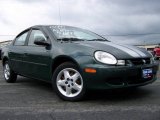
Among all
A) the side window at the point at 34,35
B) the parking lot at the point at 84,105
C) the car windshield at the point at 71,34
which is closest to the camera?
the parking lot at the point at 84,105

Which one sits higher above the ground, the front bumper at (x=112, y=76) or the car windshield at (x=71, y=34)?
the car windshield at (x=71, y=34)

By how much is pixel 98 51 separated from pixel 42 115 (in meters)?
1.37

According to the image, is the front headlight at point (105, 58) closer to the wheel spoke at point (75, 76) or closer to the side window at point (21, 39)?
the wheel spoke at point (75, 76)

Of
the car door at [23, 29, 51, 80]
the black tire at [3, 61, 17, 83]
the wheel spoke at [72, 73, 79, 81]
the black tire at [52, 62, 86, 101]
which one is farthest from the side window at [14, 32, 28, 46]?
the wheel spoke at [72, 73, 79, 81]

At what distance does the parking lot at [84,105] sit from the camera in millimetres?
4219

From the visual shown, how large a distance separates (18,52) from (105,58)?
8.72 feet

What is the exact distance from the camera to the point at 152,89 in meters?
6.11

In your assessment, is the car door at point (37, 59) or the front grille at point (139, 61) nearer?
the front grille at point (139, 61)

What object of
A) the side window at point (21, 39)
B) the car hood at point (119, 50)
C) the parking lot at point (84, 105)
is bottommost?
the parking lot at point (84, 105)

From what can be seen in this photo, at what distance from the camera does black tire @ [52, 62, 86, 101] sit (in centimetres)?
511

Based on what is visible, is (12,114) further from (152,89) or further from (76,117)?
(152,89)

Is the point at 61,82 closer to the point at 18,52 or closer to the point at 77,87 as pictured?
the point at 77,87

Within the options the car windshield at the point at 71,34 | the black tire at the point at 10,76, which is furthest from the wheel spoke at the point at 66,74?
the black tire at the point at 10,76

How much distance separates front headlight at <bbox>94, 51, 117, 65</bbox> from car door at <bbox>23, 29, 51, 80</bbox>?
1.07m
